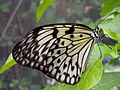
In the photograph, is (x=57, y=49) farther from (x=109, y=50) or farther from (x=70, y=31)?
(x=109, y=50)

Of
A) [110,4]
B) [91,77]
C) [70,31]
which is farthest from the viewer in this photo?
[110,4]

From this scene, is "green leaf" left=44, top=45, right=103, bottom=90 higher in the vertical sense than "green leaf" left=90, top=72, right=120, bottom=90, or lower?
higher

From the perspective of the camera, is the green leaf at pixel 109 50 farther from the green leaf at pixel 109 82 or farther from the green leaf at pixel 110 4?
the green leaf at pixel 110 4

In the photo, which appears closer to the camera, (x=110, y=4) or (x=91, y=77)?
(x=91, y=77)

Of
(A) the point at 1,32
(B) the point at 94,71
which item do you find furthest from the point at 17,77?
(B) the point at 94,71

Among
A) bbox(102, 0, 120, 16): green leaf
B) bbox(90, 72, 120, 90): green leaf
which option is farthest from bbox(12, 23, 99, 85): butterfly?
bbox(102, 0, 120, 16): green leaf

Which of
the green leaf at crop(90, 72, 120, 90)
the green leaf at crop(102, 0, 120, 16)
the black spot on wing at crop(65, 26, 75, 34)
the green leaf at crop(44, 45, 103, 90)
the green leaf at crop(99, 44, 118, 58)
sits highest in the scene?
the green leaf at crop(102, 0, 120, 16)

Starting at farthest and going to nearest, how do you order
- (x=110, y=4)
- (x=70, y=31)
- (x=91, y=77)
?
1. (x=110, y=4)
2. (x=70, y=31)
3. (x=91, y=77)

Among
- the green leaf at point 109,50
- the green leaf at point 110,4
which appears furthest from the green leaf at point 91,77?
the green leaf at point 110,4

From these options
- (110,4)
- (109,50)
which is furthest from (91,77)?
(110,4)

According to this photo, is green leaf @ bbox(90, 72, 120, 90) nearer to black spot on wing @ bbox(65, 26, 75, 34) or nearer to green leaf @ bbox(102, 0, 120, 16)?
black spot on wing @ bbox(65, 26, 75, 34)
